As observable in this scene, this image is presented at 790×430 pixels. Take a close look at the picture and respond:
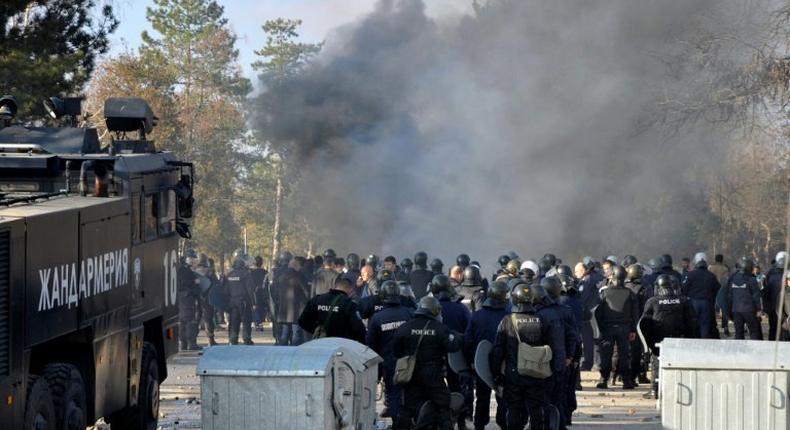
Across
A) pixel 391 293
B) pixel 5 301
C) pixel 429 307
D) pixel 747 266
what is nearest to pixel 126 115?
pixel 391 293

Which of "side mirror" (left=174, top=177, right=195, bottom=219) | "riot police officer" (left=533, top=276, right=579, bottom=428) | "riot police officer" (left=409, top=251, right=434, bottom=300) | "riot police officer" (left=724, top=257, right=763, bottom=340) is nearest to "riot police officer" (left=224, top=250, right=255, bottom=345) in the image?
"riot police officer" (left=409, top=251, right=434, bottom=300)

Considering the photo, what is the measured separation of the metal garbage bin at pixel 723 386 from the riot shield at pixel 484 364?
2.04 m

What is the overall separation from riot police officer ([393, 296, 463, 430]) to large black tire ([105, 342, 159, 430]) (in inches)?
99.5

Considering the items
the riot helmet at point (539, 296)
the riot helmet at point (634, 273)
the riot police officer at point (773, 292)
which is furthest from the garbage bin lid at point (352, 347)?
the riot police officer at point (773, 292)

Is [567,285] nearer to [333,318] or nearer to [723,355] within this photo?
[333,318]

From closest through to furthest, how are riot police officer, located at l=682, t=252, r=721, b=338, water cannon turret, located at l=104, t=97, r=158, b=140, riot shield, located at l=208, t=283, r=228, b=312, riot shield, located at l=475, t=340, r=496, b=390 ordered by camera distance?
riot shield, located at l=475, t=340, r=496, b=390
water cannon turret, located at l=104, t=97, r=158, b=140
riot police officer, located at l=682, t=252, r=721, b=338
riot shield, located at l=208, t=283, r=228, b=312

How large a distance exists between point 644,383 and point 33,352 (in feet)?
38.4

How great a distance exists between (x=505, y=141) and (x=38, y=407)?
126ft

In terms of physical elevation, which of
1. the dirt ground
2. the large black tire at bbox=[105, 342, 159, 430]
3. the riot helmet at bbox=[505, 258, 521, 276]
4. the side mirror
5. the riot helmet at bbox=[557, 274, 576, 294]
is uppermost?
the side mirror

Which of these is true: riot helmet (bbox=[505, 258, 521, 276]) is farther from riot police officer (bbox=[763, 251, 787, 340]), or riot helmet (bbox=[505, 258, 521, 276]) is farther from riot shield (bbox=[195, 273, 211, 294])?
riot shield (bbox=[195, 273, 211, 294])

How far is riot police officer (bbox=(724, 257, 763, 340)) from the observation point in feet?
77.8

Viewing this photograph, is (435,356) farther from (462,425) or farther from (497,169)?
(497,169)

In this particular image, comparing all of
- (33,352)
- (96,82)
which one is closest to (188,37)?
(96,82)

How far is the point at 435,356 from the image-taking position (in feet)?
42.0
